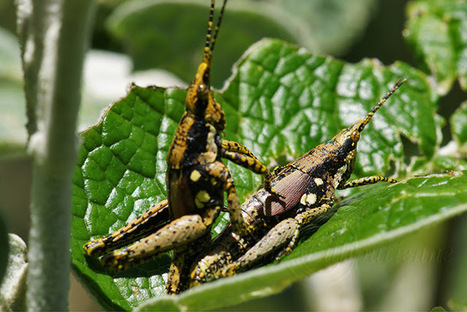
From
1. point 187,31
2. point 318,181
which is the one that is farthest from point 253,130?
point 187,31

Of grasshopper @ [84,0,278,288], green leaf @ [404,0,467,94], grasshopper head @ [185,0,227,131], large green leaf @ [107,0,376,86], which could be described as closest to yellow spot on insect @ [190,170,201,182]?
grasshopper @ [84,0,278,288]

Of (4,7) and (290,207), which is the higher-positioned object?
(4,7)

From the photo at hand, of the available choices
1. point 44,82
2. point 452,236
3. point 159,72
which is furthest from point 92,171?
point 452,236

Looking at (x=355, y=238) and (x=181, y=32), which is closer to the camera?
(x=355, y=238)

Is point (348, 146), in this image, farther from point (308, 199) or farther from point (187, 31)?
point (187, 31)

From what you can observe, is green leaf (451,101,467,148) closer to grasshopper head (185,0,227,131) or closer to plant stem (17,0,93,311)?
grasshopper head (185,0,227,131)

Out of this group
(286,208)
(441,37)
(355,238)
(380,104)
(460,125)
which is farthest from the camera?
(441,37)

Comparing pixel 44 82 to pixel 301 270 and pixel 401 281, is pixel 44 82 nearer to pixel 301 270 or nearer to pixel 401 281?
pixel 301 270
